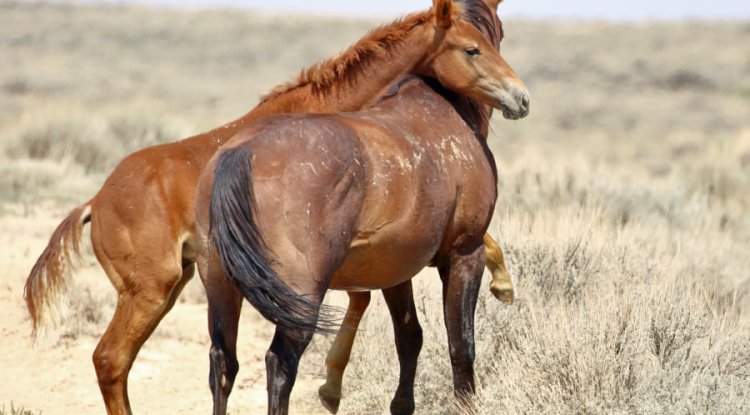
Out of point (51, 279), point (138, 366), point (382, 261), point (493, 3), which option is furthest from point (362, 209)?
point (138, 366)

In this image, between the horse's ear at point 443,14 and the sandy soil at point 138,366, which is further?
the sandy soil at point 138,366

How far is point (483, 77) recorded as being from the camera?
5832 mm

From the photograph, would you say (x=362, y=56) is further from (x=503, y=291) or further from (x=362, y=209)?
(x=362, y=209)

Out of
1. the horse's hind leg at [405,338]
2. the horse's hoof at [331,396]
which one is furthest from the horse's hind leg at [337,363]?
the horse's hind leg at [405,338]

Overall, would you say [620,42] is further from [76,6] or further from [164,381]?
[164,381]

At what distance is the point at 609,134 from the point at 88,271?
2041cm

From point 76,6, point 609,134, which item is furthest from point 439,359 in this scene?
point 76,6

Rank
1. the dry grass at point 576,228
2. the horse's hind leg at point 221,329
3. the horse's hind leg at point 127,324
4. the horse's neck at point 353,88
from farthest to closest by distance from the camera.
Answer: the horse's neck at point 353,88 → the horse's hind leg at point 127,324 → the dry grass at point 576,228 → the horse's hind leg at point 221,329

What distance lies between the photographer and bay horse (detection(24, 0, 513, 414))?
18.6ft

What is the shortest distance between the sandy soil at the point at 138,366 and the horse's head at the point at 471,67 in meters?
2.30

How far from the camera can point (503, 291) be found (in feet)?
20.6

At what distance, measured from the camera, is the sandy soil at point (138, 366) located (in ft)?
23.3

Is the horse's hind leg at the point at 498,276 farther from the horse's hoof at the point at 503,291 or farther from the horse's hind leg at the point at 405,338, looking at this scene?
the horse's hind leg at the point at 405,338

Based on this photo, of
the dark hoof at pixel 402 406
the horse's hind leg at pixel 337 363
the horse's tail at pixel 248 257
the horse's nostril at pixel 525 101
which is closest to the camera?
the horse's tail at pixel 248 257
